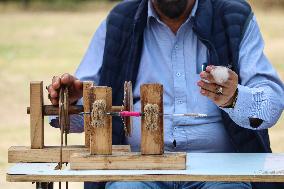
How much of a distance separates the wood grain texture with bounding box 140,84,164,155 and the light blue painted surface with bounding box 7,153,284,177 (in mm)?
138

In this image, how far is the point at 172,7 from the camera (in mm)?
4461

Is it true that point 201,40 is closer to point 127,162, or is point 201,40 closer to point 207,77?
point 207,77

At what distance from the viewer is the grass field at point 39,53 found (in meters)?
10.8

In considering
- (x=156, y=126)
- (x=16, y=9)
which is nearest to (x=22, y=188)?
(x=156, y=126)

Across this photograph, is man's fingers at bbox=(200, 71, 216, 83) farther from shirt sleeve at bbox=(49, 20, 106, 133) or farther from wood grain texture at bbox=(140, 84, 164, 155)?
shirt sleeve at bbox=(49, 20, 106, 133)

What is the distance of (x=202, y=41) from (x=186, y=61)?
0.44ft

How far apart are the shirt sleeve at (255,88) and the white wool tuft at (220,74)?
0.90 ft

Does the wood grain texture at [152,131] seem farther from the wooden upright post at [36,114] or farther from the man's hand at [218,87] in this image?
the wooden upright post at [36,114]

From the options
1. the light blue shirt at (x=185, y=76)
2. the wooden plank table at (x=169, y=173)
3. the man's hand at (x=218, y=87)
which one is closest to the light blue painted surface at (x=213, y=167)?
the wooden plank table at (x=169, y=173)

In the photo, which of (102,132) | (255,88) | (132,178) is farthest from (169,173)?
(255,88)

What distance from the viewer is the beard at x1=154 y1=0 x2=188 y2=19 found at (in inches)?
175

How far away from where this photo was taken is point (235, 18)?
4.62 meters

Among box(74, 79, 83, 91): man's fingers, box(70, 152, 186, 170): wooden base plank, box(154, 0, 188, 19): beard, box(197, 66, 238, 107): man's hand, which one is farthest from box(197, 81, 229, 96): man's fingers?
box(154, 0, 188, 19): beard

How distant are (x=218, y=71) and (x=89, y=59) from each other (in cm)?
125
